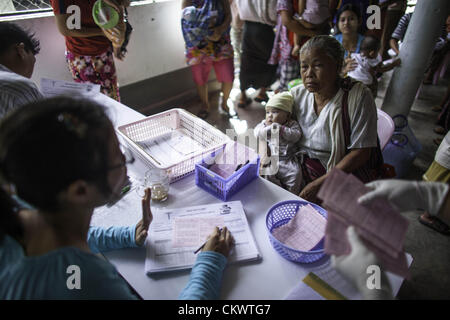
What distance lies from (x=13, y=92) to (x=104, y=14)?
1109 millimetres

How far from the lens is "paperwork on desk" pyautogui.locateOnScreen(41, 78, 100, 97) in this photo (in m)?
1.73

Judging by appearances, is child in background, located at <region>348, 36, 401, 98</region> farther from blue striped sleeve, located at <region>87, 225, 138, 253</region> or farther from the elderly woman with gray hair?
blue striped sleeve, located at <region>87, 225, 138, 253</region>

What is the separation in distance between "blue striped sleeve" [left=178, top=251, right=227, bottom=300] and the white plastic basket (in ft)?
1.86

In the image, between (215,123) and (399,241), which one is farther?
(215,123)

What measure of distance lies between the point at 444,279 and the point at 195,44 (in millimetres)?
3323

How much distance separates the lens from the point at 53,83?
175cm

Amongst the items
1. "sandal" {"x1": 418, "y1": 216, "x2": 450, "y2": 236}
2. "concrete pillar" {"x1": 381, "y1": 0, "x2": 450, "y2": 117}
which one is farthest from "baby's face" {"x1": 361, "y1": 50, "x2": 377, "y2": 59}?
"sandal" {"x1": 418, "y1": 216, "x2": 450, "y2": 236}

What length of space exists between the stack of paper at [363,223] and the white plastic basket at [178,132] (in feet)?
2.80

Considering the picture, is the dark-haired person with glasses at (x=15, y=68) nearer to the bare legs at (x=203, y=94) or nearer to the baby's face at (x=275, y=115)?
the baby's face at (x=275, y=115)

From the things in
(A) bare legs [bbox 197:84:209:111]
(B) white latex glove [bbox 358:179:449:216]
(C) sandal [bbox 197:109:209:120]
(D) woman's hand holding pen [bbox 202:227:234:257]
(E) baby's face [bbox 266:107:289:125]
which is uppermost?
(B) white latex glove [bbox 358:179:449:216]

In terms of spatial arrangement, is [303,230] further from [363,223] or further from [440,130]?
[440,130]

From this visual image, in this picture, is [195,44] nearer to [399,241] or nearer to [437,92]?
[399,241]
